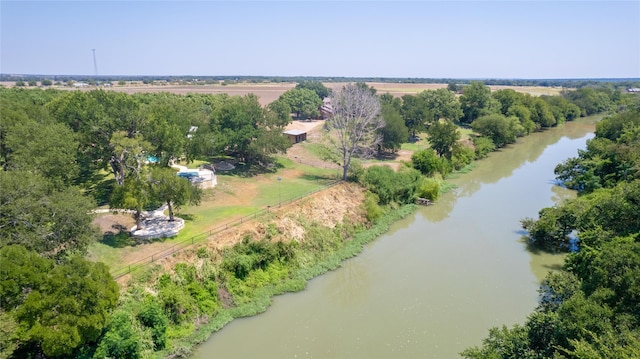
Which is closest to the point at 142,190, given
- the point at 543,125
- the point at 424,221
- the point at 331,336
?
the point at 331,336

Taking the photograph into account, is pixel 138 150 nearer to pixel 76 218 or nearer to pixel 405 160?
pixel 76 218

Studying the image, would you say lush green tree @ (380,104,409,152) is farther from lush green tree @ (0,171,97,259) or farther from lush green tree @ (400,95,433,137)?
lush green tree @ (0,171,97,259)

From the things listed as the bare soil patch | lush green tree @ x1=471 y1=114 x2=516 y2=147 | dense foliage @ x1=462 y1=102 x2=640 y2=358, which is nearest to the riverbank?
the bare soil patch

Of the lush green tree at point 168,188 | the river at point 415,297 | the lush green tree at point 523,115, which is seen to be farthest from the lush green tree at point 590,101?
the lush green tree at point 168,188

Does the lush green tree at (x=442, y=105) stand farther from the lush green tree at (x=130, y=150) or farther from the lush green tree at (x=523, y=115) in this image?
the lush green tree at (x=130, y=150)

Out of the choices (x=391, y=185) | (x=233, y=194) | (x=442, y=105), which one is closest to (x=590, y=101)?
(x=442, y=105)
